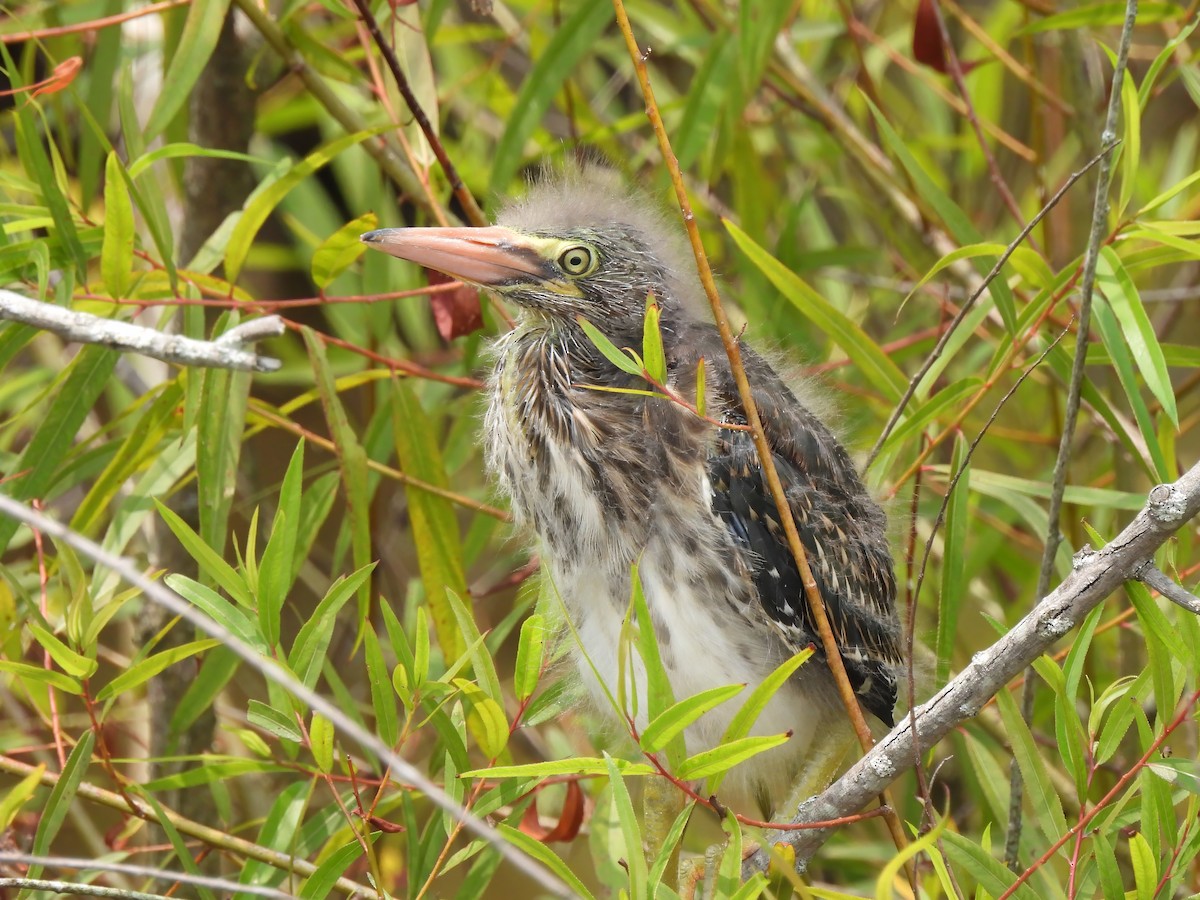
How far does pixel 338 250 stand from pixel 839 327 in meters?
0.68

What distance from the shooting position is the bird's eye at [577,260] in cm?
182

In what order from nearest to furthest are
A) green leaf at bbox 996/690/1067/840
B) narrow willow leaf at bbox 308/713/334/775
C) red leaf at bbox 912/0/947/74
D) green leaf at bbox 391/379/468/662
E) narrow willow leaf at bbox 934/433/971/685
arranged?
1. narrow willow leaf at bbox 308/713/334/775
2. green leaf at bbox 996/690/1067/840
3. narrow willow leaf at bbox 934/433/971/685
4. green leaf at bbox 391/379/468/662
5. red leaf at bbox 912/0/947/74

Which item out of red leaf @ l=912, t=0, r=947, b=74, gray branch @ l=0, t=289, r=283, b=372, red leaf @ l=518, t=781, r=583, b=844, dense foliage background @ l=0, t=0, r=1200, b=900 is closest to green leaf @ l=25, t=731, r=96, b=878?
dense foliage background @ l=0, t=0, r=1200, b=900

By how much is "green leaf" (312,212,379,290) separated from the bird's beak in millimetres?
107

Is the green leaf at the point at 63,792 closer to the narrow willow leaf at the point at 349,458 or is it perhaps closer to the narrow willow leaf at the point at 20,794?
the narrow willow leaf at the point at 20,794

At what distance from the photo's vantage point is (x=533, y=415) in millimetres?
1845

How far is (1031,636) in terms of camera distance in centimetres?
124

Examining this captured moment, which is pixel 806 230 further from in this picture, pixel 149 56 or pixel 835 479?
pixel 149 56

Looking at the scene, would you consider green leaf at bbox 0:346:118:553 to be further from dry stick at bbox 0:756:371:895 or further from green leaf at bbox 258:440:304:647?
green leaf at bbox 258:440:304:647

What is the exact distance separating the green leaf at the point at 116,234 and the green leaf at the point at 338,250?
9.7 inches

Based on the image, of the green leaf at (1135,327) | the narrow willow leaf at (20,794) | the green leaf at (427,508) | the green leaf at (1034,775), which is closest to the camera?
the narrow willow leaf at (20,794)

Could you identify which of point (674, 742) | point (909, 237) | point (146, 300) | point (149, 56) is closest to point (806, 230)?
point (909, 237)

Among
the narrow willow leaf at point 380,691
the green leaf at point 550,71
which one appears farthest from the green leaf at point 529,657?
the green leaf at point 550,71

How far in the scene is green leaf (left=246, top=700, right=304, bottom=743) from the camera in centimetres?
135
